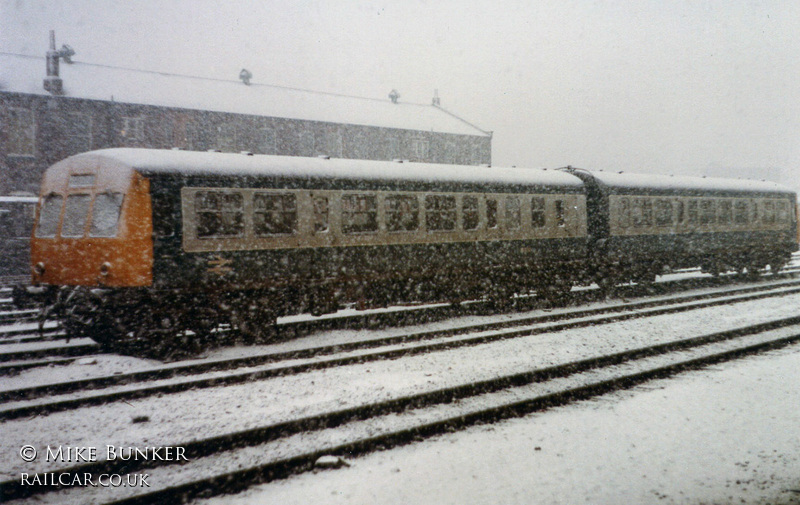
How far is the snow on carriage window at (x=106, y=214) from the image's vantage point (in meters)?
8.44

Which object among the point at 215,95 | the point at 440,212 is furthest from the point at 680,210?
the point at 215,95

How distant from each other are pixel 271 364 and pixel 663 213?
1299 centimetres

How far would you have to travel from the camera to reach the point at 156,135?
3003 centimetres

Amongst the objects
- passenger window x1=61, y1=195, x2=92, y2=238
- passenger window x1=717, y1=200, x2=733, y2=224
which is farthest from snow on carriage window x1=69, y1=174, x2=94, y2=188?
passenger window x1=717, y1=200, x2=733, y2=224

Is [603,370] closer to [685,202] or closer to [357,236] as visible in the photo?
[357,236]

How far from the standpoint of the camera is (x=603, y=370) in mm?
6918

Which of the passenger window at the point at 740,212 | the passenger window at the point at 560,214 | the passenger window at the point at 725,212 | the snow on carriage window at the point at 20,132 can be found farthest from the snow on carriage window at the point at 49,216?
the snow on carriage window at the point at 20,132

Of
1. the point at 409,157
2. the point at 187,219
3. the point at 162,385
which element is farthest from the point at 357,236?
the point at 409,157

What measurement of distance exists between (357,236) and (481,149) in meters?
32.7

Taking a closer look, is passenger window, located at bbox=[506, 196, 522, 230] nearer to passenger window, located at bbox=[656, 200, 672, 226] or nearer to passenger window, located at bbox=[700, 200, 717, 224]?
passenger window, located at bbox=[656, 200, 672, 226]

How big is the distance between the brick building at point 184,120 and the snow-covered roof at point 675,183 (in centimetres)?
2207

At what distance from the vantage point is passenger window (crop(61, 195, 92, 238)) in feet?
29.0

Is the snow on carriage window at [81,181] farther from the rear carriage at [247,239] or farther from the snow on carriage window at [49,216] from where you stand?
the snow on carriage window at [49,216]

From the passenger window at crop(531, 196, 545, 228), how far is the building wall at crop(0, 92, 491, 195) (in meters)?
22.0
